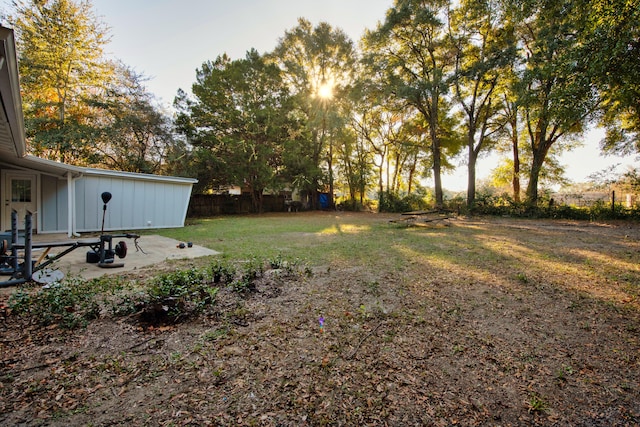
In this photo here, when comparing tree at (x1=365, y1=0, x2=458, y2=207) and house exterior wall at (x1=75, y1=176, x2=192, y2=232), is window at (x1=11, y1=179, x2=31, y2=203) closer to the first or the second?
house exterior wall at (x1=75, y1=176, x2=192, y2=232)

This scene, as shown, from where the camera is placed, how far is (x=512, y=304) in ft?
9.91

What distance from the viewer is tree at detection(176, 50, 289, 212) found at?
51.9 feet

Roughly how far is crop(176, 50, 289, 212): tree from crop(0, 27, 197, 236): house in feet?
18.3

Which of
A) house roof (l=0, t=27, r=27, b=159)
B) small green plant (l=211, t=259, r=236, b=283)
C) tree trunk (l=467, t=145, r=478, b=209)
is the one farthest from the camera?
tree trunk (l=467, t=145, r=478, b=209)

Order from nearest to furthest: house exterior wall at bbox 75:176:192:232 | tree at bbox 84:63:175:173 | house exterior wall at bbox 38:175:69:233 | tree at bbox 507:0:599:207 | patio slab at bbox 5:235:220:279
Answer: patio slab at bbox 5:235:220:279, tree at bbox 507:0:599:207, house exterior wall at bbox 38:175:69:233, house exterior wall at bbox 75:176:192:232, tree at bbox 84:63:175:173

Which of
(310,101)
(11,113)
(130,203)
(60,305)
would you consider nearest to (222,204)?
(130,203)

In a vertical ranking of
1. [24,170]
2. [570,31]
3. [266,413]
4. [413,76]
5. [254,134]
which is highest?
[413,76]

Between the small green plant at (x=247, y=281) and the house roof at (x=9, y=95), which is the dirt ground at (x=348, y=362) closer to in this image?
the small green plant at (x=247, y=281)

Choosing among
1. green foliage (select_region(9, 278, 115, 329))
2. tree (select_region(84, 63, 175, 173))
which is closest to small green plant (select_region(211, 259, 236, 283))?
green foliage (select_region(9, 278, 115, 329))

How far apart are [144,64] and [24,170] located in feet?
35.6

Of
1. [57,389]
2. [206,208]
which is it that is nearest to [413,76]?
[206,208]

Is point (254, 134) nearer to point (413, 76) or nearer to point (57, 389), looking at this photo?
point (413, 76)

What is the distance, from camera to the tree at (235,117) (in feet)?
51.9

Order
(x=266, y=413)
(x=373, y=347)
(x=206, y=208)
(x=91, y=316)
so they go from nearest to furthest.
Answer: (x=266, y=413) < (x=373, y=347) < (x=91, y=316) < (x=206, y=208)
